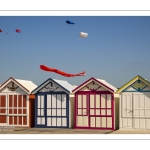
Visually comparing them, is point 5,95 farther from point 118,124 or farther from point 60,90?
point 118,124

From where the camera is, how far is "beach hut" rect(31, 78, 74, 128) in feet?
62.5

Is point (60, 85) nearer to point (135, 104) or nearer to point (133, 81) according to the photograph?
point (133, 81)

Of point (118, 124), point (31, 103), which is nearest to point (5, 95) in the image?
point (31, 103)

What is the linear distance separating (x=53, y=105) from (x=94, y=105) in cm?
186

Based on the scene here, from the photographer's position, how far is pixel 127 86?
60.0 feet

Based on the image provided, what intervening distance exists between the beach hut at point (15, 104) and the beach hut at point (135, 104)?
4.14 meters

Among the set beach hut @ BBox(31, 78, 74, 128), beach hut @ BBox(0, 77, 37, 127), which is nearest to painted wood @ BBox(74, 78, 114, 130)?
beach hut @ BBox(31, 78, 74, 128)

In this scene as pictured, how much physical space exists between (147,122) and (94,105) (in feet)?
7.67

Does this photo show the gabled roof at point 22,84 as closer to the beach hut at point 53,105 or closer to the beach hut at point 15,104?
the beach hut at point 15,104

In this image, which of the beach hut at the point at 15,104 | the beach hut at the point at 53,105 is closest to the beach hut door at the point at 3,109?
the beach hut at the point at 15,104

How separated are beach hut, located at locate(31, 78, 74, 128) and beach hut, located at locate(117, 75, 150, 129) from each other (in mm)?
2311

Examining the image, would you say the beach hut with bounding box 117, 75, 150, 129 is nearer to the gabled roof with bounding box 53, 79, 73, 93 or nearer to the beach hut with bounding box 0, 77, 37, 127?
the gabled roof with bounding box 53, 79, 73, 93

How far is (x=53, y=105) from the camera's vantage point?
63.1 feet

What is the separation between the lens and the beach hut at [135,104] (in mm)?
18141
